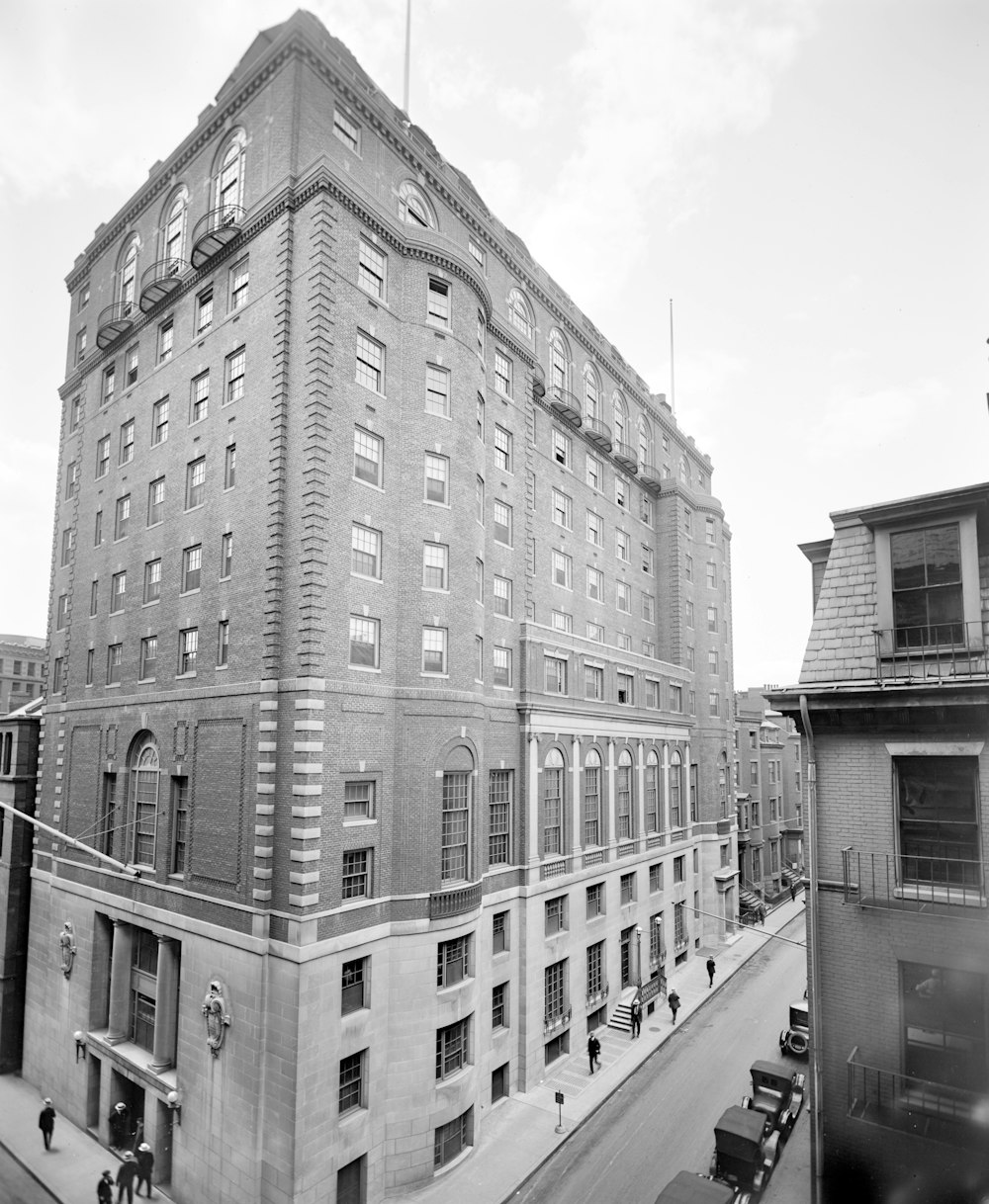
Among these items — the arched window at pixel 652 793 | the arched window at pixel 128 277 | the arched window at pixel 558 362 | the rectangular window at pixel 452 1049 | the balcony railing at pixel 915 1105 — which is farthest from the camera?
the arched window at pixel 652 793

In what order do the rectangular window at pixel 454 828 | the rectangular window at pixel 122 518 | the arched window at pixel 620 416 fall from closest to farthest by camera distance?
the rectangular window at pixel 454 828 → the rectangular window at pixel 122 518 → the arched window at pixel 620 416

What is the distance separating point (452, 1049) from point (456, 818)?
24.9 ft

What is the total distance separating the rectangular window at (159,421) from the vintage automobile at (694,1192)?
30.1 meters

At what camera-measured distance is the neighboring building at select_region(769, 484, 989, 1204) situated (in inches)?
528

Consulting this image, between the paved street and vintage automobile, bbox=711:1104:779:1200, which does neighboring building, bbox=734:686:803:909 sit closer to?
the paved street

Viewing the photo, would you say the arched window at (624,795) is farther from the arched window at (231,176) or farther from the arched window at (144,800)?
the arched window at (231,176)

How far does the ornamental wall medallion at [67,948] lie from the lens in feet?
97.6

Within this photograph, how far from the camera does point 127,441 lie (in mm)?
32875

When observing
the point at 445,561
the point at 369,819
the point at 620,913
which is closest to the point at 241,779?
the point at 369,819

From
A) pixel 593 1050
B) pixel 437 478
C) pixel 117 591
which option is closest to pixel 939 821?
pixel 437 478

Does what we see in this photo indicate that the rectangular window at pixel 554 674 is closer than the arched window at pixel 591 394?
Yes

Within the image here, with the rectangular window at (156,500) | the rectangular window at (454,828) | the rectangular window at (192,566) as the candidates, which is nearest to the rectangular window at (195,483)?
the rectangular window at (192,566)

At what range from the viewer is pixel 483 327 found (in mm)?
32031

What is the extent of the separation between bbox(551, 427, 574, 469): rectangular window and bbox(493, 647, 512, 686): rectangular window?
13.2 m
